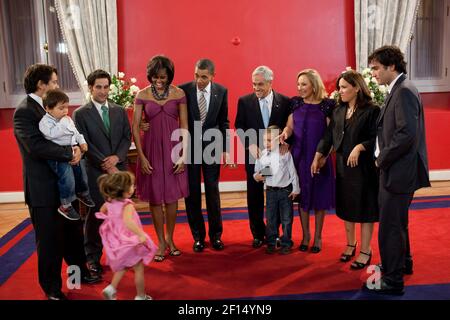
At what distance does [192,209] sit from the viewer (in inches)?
172

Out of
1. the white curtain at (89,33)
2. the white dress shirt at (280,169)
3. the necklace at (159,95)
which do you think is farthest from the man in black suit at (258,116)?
the white curtain at (89,33)

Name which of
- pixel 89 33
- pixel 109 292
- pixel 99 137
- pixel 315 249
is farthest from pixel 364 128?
pixel 89 33

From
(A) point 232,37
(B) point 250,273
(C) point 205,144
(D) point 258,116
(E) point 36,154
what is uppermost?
(A) point 232,37

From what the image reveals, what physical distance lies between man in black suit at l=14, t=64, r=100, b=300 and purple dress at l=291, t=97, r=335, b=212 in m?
1.78

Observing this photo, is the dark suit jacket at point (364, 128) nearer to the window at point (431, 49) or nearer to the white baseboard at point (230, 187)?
the white baseboard at point (230, 187)

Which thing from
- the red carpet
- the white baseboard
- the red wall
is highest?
the red wall

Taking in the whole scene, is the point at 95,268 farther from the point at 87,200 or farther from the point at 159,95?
the point at 159,95

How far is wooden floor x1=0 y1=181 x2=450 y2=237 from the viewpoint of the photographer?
5589 mm

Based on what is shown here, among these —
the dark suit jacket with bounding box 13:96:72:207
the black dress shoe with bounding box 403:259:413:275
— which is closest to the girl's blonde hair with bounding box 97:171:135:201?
the dark suit jacket with bounding box 13:96:72:207

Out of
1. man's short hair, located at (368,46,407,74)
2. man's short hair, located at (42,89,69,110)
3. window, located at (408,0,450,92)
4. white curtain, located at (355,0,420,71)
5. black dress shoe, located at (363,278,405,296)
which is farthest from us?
window, located at (408,0,450,92)

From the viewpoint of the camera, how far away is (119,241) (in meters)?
3.03

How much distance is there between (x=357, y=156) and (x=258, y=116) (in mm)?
970

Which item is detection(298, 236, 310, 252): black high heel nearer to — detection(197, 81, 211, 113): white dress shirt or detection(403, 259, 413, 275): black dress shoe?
detection(403, 259, 413, 275): black dress shoe

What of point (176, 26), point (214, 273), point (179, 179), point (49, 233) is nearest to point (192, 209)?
point (179, 179)
